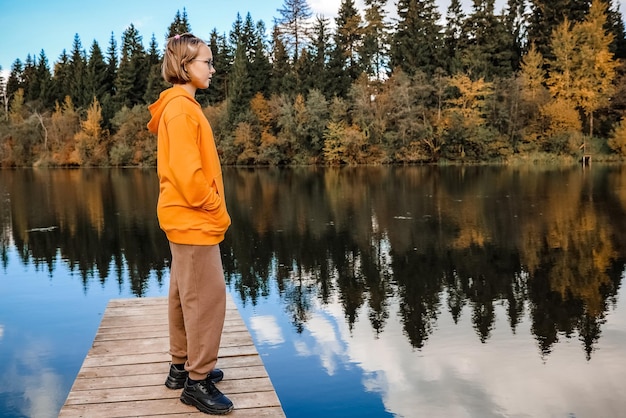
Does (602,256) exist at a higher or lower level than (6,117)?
lower

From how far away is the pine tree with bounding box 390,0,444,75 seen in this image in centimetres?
5128

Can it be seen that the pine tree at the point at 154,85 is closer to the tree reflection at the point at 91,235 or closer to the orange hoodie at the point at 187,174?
the tree reflection at the point at 91,235

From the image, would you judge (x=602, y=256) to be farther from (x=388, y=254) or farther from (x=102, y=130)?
(x=102, y=130)

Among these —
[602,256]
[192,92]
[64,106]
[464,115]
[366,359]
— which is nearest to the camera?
[192,92]

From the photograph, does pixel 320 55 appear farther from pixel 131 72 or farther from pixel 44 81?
pixel 44 81

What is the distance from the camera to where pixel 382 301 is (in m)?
8.12

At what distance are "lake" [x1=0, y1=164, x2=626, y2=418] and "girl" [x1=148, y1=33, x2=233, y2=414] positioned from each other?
6.38 feet

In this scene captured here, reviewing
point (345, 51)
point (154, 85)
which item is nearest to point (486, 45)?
point (345, 51)

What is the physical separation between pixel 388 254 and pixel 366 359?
5533mm

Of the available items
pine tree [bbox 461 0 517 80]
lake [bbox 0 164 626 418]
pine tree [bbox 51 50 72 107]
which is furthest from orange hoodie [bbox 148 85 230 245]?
pine tree [bbox 51 50 72 107]

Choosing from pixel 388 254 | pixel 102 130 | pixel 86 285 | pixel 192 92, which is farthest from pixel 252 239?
pixel 102 130

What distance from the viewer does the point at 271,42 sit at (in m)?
65.1

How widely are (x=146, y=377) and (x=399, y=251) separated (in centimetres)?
837

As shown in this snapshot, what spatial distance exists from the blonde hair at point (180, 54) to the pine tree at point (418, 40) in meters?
49.3
